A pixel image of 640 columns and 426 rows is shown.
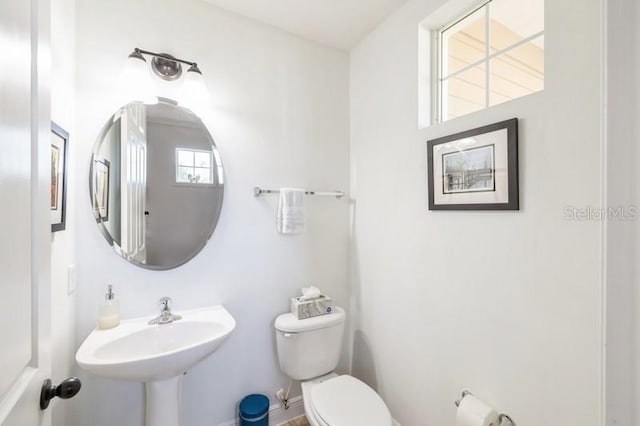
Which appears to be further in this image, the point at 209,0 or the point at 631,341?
the point at 209,0

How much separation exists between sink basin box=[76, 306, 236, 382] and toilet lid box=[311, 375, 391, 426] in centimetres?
56

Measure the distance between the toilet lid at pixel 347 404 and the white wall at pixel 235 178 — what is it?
1.51ft

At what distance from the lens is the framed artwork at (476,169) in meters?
1.07

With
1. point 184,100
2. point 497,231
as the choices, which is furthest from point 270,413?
point 184,100

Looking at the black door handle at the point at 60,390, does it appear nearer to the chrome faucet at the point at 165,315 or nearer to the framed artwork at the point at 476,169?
the chrome faucet at the point at 165,315

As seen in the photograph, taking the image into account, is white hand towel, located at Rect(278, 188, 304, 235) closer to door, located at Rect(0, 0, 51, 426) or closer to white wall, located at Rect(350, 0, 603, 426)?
white wall, located at Rect(350, 0, 603, 426)

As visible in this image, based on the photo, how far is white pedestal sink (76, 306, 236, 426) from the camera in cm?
103

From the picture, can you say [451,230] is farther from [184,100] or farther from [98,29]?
[98,29]

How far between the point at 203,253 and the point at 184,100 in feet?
2.73

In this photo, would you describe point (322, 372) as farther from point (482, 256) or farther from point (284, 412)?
point (482, 256)

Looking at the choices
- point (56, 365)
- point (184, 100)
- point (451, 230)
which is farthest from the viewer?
point (184, 100)

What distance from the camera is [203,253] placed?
1530 mm

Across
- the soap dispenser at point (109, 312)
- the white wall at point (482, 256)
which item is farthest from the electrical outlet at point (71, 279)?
the white wall at point (482, 256)

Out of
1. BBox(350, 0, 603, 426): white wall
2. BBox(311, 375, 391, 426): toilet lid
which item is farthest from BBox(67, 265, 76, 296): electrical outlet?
BBox(350, 0, 603, 426): white wall
